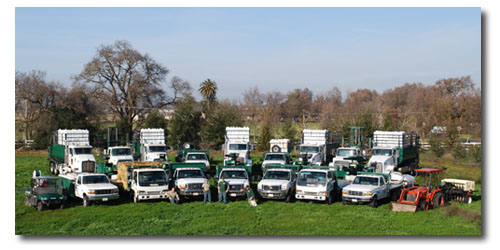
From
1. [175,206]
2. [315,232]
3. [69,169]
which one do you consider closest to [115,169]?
[69,169]

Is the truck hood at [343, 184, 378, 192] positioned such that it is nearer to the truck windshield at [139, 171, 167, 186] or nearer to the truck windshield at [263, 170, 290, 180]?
the truck windshield at [263, 170, 290, 180]

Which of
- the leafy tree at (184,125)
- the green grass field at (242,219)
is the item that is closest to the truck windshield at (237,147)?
the green grass field at (242,219)

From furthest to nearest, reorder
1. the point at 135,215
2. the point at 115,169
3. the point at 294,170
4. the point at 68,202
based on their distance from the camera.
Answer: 1. the point at 115,169
2. the point at 294,170
3. the point at 68,202
4. the point at 135,215

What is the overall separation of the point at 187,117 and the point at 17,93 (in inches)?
808

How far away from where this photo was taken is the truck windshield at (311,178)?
2238 centimetres

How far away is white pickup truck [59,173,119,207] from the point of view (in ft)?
69.6

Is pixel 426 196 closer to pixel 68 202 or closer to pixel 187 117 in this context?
pixel 68 202

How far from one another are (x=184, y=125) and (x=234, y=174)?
3124 centimetres

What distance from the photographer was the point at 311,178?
22.7 metres

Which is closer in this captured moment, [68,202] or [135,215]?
[135,215]

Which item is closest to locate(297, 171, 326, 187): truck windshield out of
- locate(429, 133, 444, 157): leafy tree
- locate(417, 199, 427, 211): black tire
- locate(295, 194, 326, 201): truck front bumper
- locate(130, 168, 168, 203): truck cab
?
locate(295, 194, 326, 201): truck front bumper

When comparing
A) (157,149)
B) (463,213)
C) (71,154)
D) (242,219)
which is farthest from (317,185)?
(71,154)

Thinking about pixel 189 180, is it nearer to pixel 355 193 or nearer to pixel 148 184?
pixel 148 184

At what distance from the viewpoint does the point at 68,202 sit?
72.8ft
